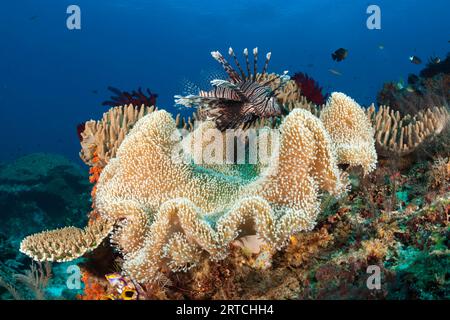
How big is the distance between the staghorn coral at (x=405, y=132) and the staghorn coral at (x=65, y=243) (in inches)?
128

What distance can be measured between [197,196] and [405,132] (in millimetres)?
2820

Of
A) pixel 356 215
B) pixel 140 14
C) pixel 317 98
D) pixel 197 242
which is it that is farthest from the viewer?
pixel 140 14

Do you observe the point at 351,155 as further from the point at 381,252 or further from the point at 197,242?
the point at 197,242

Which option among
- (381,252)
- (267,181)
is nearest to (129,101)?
(267,181)

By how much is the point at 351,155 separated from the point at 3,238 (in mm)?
8371

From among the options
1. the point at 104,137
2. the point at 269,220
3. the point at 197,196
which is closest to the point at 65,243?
the point at 197,196

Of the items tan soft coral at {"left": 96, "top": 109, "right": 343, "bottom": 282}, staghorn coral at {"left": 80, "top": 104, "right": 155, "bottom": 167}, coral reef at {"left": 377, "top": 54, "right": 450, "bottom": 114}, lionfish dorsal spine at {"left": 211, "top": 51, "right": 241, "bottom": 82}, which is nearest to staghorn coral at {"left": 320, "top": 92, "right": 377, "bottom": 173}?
tan soft coral at {"left": 96, "top": 109, "right": 343, "bottom": 282}

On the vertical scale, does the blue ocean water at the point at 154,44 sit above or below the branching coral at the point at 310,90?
above

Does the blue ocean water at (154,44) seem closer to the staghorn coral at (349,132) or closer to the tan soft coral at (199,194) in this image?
the staghorn coral at (349,132)

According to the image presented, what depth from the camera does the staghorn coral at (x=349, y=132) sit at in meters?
3.21

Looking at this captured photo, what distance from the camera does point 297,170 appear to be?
2893 mm

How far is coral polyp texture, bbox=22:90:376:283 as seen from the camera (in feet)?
8.79

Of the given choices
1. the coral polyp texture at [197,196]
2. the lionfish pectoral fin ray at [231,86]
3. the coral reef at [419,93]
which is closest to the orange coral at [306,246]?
the coral polyp texture at [197,196]

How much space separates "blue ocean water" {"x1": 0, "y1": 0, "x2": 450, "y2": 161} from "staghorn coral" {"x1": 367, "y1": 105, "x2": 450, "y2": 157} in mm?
52343
